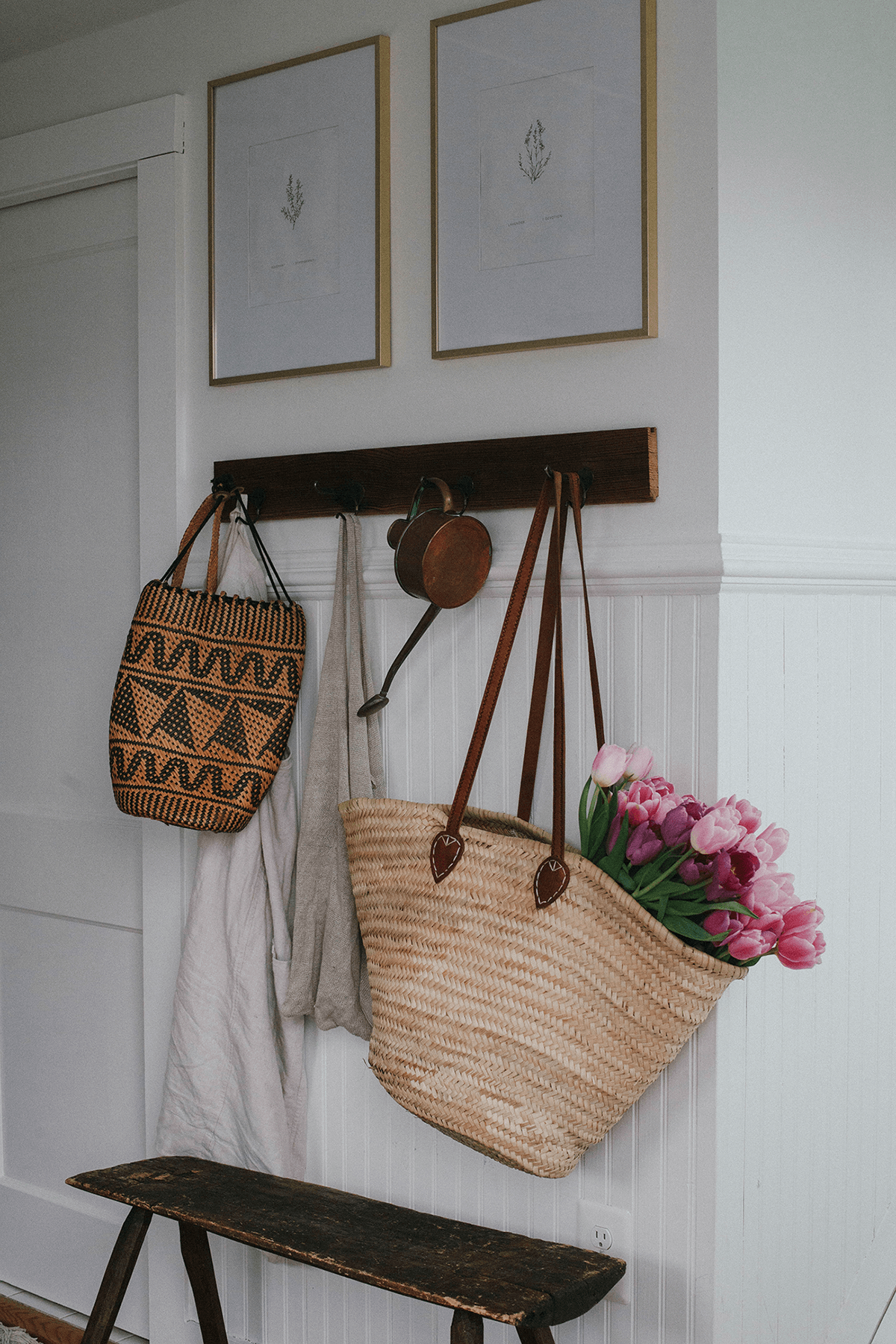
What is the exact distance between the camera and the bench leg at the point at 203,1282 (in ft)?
6.00

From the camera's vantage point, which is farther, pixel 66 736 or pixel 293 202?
pixel 66 736

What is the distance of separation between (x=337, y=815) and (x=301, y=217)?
2.93 feet

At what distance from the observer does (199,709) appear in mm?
1808

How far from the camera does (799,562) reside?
1.71 meters

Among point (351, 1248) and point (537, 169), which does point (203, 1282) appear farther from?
point (537, 169)

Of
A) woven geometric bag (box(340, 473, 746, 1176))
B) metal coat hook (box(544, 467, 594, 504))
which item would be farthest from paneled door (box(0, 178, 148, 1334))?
metal coat hook (box(544, 467, 594, 504))

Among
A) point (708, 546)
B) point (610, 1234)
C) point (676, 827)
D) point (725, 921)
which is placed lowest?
point (610, 1234)

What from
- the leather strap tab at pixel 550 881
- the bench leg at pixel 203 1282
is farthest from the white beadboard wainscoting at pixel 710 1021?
the leather strap tab at pixel 550 881

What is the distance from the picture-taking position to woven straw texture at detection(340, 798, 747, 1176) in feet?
4.80

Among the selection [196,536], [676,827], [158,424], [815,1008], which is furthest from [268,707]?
[815,1008]

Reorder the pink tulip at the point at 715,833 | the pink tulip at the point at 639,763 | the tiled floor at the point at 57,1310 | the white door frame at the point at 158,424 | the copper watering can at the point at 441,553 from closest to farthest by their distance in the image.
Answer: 1. the pink tulip at the point at 715,833
2. the pink tulip at the point at 639,763
3. the copper watering can at the point at 441,553
4. the white door frame at the point at 158,424
5. the tiled floor at the point at 57,1310

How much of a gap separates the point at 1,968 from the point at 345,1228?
1.08m

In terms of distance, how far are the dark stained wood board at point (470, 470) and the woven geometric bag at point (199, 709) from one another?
0.21m

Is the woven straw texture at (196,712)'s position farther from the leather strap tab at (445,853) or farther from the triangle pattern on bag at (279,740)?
the leather strap tab at (445,853)
